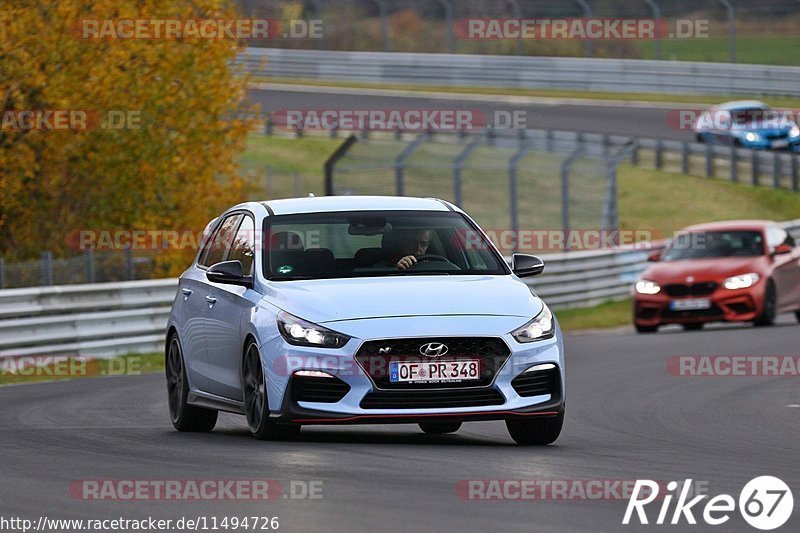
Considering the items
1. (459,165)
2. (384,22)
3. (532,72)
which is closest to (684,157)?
(532,72)

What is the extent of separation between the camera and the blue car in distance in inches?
1766

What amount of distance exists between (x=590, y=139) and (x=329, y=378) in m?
35.3

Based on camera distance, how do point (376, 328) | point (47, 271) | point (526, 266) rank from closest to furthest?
point (376, 328)
point (526, 266)
point (47, 271)

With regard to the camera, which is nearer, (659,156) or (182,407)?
(182,407)

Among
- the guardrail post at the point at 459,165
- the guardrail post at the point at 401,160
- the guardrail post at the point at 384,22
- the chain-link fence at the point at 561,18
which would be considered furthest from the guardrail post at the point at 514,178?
the guardrail post at the point at 384,22

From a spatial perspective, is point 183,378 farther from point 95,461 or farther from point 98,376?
point 98,376

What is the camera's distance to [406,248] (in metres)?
11.3

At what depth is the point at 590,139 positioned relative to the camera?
147 feet

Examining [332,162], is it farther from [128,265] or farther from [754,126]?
[754,126]

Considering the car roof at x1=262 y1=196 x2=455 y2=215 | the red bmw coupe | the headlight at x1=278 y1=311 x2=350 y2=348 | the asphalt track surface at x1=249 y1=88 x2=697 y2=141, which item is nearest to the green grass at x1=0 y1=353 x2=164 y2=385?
the red bmw coupe

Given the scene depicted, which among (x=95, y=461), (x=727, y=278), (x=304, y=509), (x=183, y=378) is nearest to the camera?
(x=304, y=509)

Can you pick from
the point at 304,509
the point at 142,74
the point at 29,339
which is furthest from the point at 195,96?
the point at 304,509

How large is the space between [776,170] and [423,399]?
1373 inches

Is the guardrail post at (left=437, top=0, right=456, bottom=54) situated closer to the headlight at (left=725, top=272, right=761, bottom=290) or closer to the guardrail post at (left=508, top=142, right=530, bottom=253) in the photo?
the guardrail post at (left=508, top=142, right=530, bottom=253)
